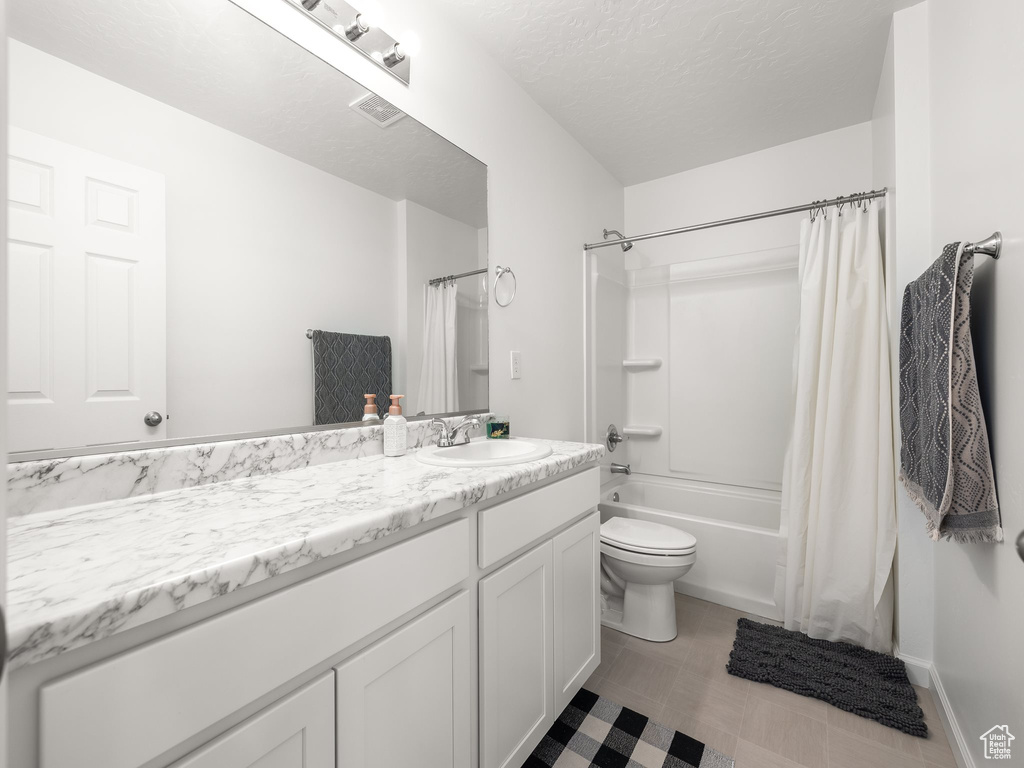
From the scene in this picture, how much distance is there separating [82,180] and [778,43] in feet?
7.44

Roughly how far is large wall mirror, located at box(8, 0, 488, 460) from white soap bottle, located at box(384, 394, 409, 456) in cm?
9

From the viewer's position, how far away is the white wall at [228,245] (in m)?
0.86

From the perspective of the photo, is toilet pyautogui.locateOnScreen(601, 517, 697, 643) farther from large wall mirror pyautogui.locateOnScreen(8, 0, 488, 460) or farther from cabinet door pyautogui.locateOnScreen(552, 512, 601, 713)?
large wall mirror pyautogui.locateOnScreen(8, 0, 488, 460)

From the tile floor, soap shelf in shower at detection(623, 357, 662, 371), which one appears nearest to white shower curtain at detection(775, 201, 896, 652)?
the tile floor

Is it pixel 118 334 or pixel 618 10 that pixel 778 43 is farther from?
pixel 118 334

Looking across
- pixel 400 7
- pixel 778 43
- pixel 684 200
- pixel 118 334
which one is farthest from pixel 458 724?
pixel 684 200

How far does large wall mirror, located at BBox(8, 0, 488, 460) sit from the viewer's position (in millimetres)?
811

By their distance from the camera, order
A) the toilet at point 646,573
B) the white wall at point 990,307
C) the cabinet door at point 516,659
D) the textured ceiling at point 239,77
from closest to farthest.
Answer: the textured ceiling at point 239,77, the white wall at point 990,307, the cabinet door at point 516,659, the toilet at point 646,573

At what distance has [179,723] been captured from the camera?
55 centimetres

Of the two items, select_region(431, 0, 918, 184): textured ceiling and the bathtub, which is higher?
select_region(431, 0, 918, 184): textured ceiling

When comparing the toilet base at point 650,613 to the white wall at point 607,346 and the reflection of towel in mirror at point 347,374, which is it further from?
the reflection of towel in mirror at point 347,374

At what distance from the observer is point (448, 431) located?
1.61 metres

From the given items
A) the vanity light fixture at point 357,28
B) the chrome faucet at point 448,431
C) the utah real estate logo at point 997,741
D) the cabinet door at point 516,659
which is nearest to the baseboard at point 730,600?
the utah real estate logo at point 997,741

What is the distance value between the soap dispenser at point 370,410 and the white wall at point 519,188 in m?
0.55
